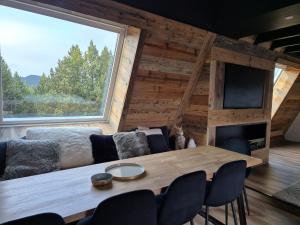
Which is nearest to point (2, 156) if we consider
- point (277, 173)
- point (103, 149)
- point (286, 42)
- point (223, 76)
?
point (103, 149)

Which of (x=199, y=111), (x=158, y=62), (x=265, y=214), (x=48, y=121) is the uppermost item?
(x=158, y=62)

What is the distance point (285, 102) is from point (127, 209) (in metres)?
6.04

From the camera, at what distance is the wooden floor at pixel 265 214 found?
2449 mm

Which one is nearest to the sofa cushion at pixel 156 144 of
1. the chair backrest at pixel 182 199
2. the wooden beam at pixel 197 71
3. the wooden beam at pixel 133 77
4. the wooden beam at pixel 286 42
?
the wooden beam at pixel 133 77

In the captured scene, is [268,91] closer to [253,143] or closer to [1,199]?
[253,143]

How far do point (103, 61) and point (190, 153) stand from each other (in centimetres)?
174

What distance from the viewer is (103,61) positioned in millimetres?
2980

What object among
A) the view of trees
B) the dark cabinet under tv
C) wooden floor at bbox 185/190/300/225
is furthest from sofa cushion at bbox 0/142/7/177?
the dark cabinet under tv

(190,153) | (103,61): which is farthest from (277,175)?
(103,61)

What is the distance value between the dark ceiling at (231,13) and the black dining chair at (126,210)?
1.78 meters

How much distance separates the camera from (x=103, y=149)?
2578mm

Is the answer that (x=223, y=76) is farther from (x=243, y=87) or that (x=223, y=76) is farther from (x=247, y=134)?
(x=247, y=134)

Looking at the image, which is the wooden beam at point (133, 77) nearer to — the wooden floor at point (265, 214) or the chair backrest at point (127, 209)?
the wooden floor at point (265, 214)

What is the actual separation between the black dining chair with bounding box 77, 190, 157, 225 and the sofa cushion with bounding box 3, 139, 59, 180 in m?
1.10
